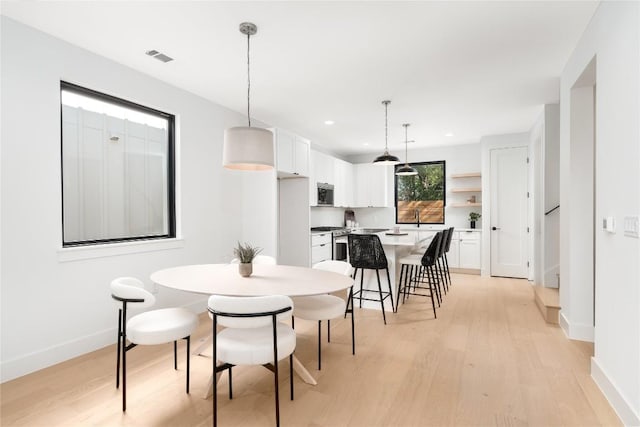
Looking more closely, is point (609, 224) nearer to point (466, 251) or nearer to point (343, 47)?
point (343, 47)

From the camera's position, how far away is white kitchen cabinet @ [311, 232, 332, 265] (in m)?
5.04

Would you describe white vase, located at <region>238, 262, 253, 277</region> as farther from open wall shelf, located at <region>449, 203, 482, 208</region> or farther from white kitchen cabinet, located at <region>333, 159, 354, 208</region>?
open wall shelf, located at <region>449, 203, 482, 208</region>

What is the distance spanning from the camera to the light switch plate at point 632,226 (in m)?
1.70

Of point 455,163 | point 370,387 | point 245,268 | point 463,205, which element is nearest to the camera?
point 370,387

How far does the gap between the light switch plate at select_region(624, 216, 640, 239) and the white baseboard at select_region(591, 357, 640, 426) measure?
0.93 meters

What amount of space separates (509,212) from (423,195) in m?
1.75

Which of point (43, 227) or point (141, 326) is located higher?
point (43, 227)

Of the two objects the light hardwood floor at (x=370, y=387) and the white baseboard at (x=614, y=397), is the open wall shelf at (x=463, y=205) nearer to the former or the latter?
the light hardwood floor at (x=370, y=387)

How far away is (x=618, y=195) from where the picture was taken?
6.38ft

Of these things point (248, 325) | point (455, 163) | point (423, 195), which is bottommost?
point (248, 325)

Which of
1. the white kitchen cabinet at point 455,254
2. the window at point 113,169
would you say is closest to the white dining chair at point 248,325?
the window at point 113,169

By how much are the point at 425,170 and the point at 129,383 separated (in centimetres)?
637

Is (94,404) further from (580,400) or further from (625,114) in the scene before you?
(625,114)

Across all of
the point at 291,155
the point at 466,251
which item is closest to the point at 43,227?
the point at 291,155
